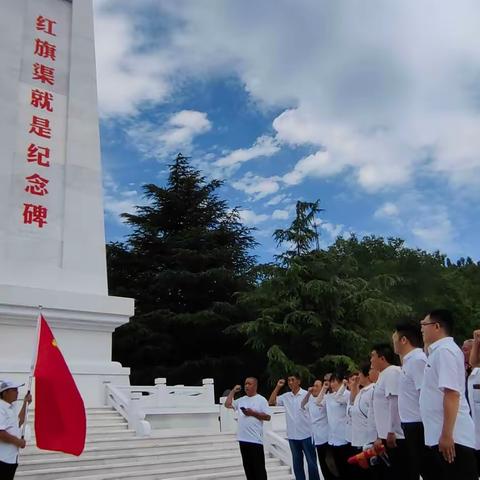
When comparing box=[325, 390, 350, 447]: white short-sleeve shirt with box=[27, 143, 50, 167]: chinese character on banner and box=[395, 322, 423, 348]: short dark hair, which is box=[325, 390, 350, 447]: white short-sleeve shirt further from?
box=[27, 143, 50, 167]: chinese character on banner

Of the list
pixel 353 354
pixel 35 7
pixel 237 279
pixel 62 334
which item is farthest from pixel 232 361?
pixel 35 7

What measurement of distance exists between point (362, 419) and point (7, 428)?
3.07m

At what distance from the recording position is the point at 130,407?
30.3ft

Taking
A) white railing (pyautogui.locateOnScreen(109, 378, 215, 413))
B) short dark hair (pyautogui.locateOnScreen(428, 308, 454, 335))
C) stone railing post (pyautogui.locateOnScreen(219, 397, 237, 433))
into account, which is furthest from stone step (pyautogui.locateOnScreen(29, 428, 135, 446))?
short dark hair (pyautogui.locateOnScreen(428, 308, 454, 335))

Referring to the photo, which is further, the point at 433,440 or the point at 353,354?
the point at 353,354

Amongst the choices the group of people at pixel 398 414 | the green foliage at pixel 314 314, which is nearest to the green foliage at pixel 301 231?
the green foliage at pixel 314 314

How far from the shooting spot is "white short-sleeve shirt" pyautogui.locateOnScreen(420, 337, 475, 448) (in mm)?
3027

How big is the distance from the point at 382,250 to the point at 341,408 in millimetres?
22743

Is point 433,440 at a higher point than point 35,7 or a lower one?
lower

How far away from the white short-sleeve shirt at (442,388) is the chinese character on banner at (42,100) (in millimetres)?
10577

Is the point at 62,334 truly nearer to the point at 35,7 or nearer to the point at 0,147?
the point at 0,147

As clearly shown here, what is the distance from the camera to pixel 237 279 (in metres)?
19.2

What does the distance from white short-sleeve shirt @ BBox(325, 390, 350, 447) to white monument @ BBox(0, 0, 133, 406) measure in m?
5.29

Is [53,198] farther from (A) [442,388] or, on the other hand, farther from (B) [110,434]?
(A) [442,388]
